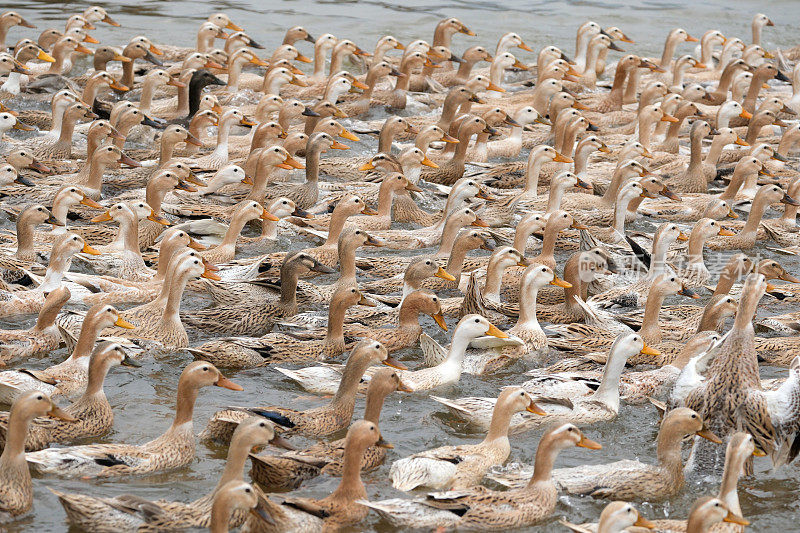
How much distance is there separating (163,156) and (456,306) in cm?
500

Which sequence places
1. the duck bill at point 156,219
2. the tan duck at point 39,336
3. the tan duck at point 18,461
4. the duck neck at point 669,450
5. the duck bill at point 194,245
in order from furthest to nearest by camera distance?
1. the duck bill at point 156,219
2. the duck bill at point 194,245
3. the tan duck at point 39,336
4. the duck neck at point 669,450
5. the tan duck at point 18,461

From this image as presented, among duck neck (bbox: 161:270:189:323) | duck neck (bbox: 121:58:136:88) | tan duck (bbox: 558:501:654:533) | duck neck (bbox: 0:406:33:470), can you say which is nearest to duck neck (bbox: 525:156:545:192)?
duck neck (bbox: 161:270:189:323)

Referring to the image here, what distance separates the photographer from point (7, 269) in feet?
36.3

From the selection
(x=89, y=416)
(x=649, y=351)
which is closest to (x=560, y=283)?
(x=649, y=351)

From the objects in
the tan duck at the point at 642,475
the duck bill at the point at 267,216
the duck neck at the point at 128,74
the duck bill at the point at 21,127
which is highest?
the duck neck at the point at 128,74

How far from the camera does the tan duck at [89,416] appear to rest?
8.19 metres

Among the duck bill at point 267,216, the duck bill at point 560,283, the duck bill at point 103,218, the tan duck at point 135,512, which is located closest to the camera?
the tan duck at point 135,512

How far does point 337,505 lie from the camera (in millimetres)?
7395

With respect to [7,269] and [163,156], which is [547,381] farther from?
[163,156]

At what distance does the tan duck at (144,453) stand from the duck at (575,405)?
1754 millimetres

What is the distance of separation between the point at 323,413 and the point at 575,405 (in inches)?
73.3

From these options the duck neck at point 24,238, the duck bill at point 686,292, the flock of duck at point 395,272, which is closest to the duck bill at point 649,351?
the flock of duck at point 395,272

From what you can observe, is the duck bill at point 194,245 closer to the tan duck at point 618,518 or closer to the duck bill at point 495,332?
the duck bill at point 495,332

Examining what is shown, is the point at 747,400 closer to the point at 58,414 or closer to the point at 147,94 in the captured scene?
the point at 58,414
